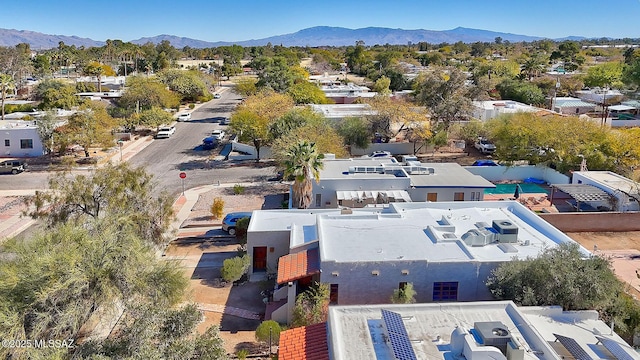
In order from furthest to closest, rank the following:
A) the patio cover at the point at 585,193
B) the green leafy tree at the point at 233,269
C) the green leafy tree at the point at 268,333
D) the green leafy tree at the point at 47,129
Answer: the green leafy tree at the point at 47,129 < the patio cover at the point at 585,193 < the green leafy tree at the point at 233,269 < the green leafy tree at the point at 268,333

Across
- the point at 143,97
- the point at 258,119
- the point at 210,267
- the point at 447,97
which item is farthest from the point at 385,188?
the point at 143,97

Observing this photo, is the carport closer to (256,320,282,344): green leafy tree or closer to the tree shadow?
(256,320,282,344): green leafy tree

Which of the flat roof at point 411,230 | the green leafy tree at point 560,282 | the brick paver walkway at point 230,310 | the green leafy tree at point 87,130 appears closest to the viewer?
the green leafy tree at point 560,282

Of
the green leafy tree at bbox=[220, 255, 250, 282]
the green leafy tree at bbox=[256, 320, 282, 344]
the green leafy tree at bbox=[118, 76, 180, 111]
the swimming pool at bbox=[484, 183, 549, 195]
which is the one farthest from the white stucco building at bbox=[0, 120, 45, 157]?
the swimming pool at bbox=[484, 183, 549, 195]

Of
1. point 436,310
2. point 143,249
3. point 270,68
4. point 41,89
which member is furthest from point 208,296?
point 41,89

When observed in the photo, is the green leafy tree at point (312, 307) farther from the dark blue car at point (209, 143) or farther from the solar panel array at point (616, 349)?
the dark blue car at point (209, 143)

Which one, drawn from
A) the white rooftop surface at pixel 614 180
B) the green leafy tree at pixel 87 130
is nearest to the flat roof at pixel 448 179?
the white rooftop surface at pixel 614 180

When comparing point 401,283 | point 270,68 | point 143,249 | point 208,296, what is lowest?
point 208,296

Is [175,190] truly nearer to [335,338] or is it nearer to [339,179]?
[339,179]
